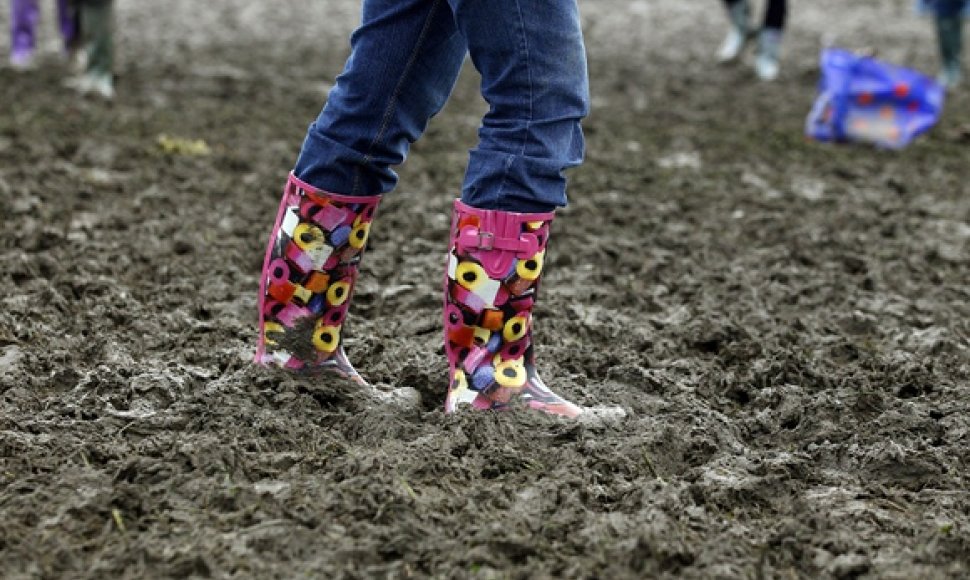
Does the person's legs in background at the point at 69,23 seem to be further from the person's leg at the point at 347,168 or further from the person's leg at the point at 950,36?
the person's leg at the point at 950,36

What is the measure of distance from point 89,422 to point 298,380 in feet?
1.42

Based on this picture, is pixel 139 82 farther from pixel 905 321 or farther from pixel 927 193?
pixel 905 321

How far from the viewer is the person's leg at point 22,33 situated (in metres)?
7.52

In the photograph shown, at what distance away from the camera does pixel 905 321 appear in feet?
11.8

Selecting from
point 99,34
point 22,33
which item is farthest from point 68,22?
point 99,34

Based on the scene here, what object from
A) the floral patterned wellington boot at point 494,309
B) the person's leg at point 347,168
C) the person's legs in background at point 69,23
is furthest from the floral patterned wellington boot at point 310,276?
the person's legs in background at point 69,23

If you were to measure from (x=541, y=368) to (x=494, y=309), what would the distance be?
485 mm

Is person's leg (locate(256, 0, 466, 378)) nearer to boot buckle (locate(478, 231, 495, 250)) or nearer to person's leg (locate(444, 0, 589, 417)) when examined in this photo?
person's leg (locate(444, 0, 589, 417))

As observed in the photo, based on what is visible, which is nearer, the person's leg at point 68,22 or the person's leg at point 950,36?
the person's leg at point 68,22

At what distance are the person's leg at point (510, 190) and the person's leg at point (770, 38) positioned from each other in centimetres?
635

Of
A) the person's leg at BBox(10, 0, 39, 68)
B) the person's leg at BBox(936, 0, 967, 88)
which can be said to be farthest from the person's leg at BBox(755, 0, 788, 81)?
the person's leg at BBox(10, 0, 39, 68)

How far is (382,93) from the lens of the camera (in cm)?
247

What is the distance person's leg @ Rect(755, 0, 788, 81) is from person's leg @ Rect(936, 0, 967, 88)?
1.01 meters

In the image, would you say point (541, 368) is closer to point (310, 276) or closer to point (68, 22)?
point (310, 276)
